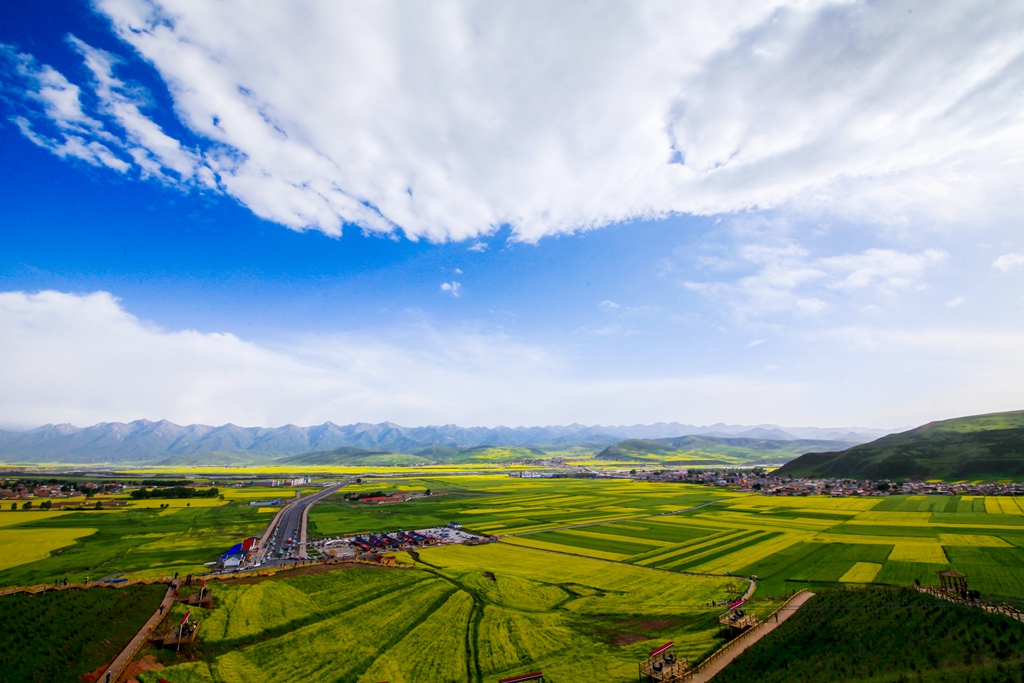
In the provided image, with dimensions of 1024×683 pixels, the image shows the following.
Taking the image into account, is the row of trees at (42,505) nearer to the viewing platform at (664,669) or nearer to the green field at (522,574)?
the green field at (522,574)

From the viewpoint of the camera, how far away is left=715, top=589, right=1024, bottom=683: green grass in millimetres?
21578

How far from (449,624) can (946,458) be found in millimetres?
202184

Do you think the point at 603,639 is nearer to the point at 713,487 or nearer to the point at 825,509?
the point at 825,509

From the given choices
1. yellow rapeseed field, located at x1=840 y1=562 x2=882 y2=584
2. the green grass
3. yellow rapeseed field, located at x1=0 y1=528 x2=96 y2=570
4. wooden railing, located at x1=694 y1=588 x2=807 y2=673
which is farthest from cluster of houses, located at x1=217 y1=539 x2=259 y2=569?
yellow rapeseed field, located at x1=840 y1=562 x2=882 y2=584

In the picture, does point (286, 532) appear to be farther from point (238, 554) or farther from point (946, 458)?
point (946, 458)

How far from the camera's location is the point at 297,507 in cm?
12100

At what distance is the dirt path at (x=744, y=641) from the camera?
2669cm

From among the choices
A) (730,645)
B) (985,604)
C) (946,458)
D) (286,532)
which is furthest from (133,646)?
(946,458)

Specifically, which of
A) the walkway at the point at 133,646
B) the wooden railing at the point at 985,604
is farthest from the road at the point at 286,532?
the wooden railing at the point at 985,604

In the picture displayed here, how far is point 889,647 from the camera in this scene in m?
25.4

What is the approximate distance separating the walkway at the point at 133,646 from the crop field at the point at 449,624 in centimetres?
125

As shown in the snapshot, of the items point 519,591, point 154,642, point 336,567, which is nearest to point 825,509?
point 519,591

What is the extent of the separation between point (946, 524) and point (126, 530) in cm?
14617

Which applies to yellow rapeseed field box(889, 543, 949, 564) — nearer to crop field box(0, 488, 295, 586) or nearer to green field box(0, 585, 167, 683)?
green field box(0, 585, 167, 683)
